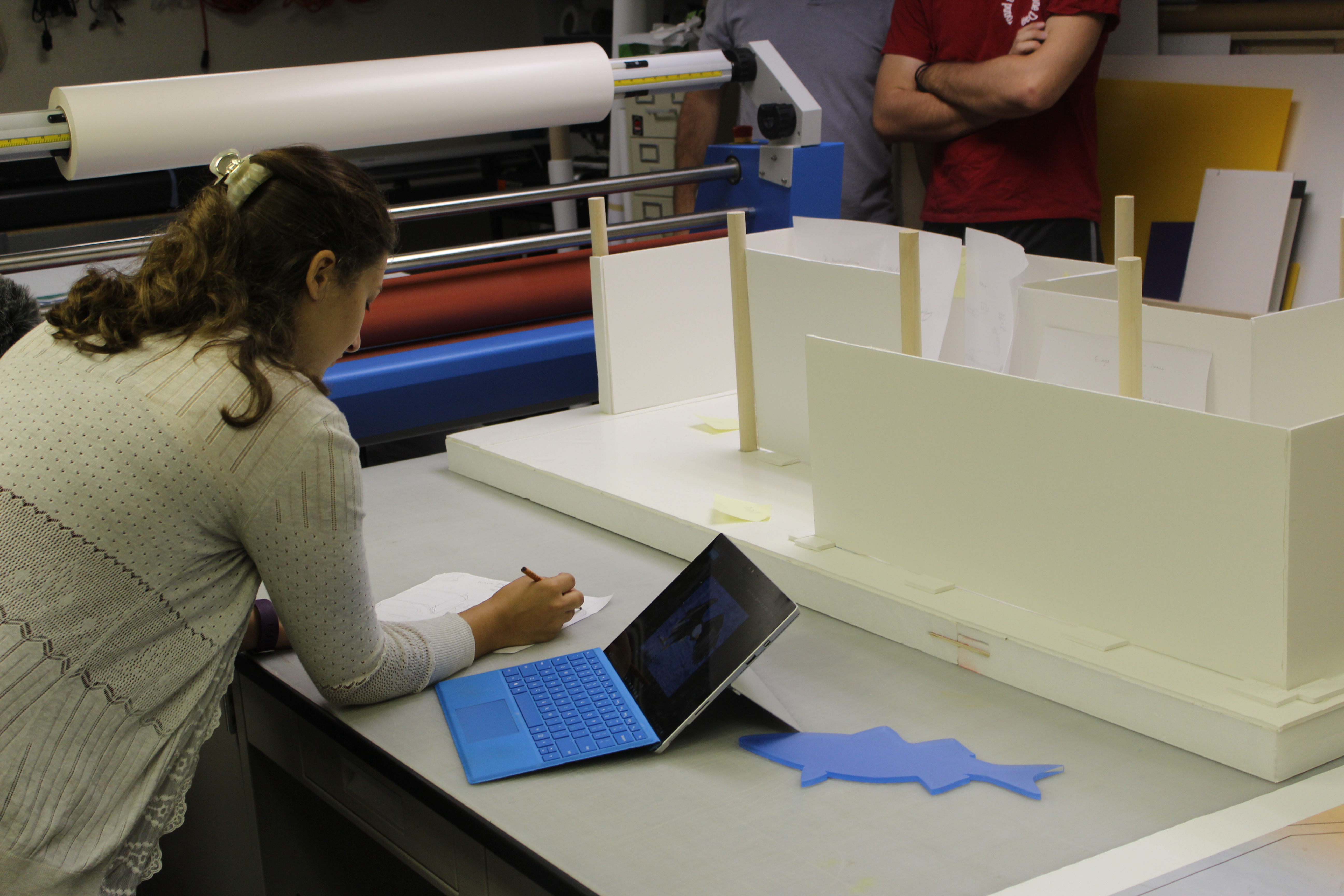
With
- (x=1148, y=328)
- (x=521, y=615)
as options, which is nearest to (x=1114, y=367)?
(x=1148, y=328)

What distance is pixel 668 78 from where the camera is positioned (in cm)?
224

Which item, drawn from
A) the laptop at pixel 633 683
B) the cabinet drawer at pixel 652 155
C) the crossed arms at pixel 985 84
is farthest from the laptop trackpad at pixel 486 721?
the cabinet drawer at pixel 652 155

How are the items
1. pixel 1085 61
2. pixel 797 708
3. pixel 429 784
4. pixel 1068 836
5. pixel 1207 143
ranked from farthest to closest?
1. pixel 1207 143
2. pixel 1085 61
3. pixel 797 708
4. pixel 429 784
5. pixel 1068 836

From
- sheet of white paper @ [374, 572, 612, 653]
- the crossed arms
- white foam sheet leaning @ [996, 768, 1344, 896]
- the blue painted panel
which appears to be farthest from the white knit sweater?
the crossed arms

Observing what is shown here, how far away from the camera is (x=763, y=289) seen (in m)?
1.66

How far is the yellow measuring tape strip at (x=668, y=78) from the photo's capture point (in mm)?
2158

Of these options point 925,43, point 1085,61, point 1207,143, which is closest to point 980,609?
point 1085,61

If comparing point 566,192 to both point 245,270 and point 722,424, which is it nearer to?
point 722,424

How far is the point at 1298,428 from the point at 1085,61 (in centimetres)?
172

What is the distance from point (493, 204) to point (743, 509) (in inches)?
38.8

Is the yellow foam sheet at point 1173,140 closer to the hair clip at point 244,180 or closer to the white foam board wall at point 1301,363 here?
the white foam board wall at point 1301,363

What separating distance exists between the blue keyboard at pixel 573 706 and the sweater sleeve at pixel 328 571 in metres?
0.11

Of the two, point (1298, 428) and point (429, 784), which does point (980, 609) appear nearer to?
point (1298, 428)

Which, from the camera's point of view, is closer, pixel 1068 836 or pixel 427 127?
pixel 1068 836
